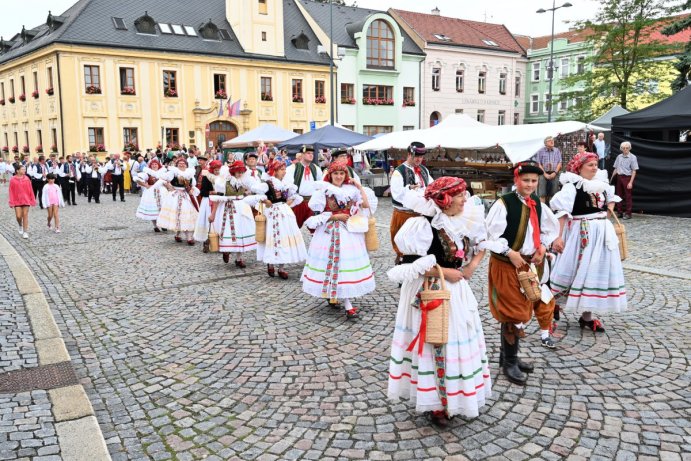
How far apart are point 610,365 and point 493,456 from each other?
2041mm

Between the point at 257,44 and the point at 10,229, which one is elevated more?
the point at 257,44

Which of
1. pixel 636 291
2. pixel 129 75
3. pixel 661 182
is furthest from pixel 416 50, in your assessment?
pixel 636 291

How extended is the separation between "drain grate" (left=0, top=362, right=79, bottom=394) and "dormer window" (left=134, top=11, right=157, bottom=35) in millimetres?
33097

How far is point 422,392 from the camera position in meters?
3.95

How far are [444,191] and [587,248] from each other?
2879 millimetres

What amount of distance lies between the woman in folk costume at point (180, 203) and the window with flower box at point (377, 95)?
30416 millimetres

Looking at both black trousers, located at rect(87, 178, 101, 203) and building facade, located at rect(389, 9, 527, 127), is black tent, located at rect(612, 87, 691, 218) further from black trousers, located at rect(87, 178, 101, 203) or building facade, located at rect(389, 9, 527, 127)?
building facade, located at rect(389, 9, 527, 127)

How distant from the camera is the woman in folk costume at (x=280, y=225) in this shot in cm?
881

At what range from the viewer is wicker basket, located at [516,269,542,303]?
15.3 ft

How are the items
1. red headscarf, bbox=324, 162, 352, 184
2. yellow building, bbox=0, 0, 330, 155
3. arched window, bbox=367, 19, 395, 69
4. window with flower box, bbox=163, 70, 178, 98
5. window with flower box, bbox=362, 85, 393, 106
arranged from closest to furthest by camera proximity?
red headscarf, bbox=324, 162, 352, 184 → yellow building, bbox=0, 0, 330, 155 → window with flower box, bbox=163, 70, 178, 98 → arched window, bbox=367, 19, 395, 69 → window with flower box, bbox=362, 85, 393, 106

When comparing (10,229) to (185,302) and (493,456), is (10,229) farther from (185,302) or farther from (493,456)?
(493,456)

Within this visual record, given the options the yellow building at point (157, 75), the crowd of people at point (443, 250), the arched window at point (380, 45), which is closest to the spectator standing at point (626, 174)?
the crowd of people at point (443, 250)

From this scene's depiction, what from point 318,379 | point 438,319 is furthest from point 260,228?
point 438,319

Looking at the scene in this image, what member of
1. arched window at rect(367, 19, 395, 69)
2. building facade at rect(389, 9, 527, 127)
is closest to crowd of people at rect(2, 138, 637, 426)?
arched window at rect(367, 19, 395, 69)
